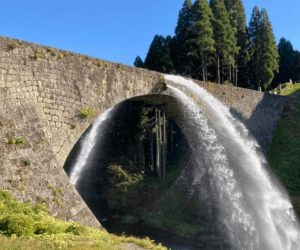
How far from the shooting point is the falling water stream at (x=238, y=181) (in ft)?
43.2

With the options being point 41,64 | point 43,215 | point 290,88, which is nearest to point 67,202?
point 43,215

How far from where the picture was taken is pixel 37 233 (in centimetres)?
595

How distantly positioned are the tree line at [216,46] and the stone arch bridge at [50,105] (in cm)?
1085

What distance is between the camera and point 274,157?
63.7 feet

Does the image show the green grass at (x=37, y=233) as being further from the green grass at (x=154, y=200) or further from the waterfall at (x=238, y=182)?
the green grass at (x=154, y=200)

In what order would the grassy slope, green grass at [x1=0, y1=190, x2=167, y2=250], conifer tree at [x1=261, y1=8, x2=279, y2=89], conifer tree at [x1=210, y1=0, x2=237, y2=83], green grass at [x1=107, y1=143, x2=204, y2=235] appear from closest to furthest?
green grass at [x1=0, y1=190, x2=167, y2=250]
green grass at [x1=107, y1=143, x2=204, y2=235]
the grassy slope
conifer tree at [x1=210, y1=0, x2=237, y2=83]
conifer tree at [x1=261, y1=8, x2=279, y2=89]

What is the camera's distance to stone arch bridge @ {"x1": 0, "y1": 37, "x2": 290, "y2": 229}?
797cm

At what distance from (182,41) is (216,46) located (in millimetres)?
3940

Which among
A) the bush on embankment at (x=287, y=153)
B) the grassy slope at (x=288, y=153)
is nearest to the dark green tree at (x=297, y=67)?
the grassy slope at (x=288, y=153)

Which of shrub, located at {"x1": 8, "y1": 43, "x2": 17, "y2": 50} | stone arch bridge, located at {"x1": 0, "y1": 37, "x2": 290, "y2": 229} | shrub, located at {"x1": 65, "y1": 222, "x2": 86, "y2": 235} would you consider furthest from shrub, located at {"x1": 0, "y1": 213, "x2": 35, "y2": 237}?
shrub, located at {"x1": 8, "y1": 43, "x2": 17, "y2": 50}

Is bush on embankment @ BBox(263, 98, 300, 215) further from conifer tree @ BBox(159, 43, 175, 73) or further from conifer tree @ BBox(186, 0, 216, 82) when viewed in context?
conifer tree @ BBox(159, 43, 175, 73)

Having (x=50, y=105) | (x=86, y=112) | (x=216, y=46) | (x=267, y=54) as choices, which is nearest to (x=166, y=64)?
(x=216, y=46)

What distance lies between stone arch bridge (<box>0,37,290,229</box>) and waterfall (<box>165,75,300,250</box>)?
418cm

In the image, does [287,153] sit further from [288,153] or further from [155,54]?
[155,54]
